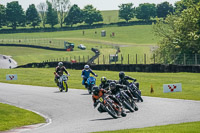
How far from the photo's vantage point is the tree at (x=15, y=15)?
184 meters

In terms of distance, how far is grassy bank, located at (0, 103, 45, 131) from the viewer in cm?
1831

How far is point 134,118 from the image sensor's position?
59.3 ft

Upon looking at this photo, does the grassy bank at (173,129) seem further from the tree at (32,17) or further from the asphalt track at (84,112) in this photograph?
the tree at (32,17)

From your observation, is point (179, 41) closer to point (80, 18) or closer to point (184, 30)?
point (184, 30)

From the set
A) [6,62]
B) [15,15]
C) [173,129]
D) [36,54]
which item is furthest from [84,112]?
[15,15]

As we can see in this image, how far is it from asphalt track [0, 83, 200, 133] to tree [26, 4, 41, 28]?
161193 millimetres

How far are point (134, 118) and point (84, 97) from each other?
8.57m

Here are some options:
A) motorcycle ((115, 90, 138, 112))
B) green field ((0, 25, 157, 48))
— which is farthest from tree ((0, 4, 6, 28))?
motorcycle ((115, 90, 138, 112))

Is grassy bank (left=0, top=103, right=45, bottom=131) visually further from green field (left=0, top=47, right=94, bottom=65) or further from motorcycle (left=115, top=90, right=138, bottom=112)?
green field (left=0, top=47, right=94, bottom=65)

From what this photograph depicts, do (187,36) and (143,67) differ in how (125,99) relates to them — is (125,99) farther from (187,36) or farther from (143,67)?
(187,36)

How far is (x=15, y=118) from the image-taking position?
785 inches

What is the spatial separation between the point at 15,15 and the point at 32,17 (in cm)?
649

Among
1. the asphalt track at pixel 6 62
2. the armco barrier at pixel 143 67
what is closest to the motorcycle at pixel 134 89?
the armco barrier at pixel 143 67

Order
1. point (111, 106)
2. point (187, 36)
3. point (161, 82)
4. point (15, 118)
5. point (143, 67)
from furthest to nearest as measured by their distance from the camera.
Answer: point (187, 36)
point (143, 67)
point (161, 82)
point (15, 118)
point (111, 106)
